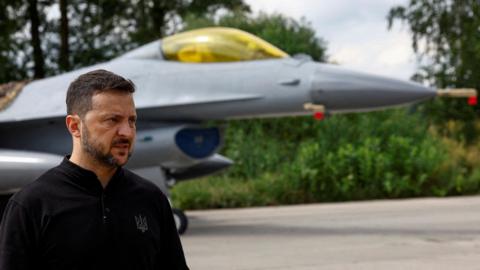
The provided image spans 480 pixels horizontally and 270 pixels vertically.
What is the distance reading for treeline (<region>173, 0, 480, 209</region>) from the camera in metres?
17.0

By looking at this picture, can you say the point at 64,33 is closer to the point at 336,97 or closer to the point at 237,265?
the point at 336,97

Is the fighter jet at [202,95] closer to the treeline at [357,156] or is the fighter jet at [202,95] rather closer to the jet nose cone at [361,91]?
the jet nose cone at [361,91]

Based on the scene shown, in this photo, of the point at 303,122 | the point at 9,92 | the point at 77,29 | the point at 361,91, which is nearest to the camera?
the point at 361,91

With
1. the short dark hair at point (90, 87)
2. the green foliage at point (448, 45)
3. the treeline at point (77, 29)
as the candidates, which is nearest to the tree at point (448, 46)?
the green foliage at point (448, 45)

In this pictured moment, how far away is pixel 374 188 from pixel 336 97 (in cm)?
859

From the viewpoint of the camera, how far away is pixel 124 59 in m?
10.6

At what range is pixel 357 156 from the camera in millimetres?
17703

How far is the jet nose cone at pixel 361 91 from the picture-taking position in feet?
29.6

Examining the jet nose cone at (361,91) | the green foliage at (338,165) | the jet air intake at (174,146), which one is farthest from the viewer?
the green foliage at (338,165)

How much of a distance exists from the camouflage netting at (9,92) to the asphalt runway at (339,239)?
3.04 m

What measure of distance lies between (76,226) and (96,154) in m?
0.20

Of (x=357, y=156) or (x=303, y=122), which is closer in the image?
(x=357, y=156)

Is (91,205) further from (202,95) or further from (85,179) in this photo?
(202,95)

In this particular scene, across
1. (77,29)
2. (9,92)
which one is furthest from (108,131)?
(77,29)
